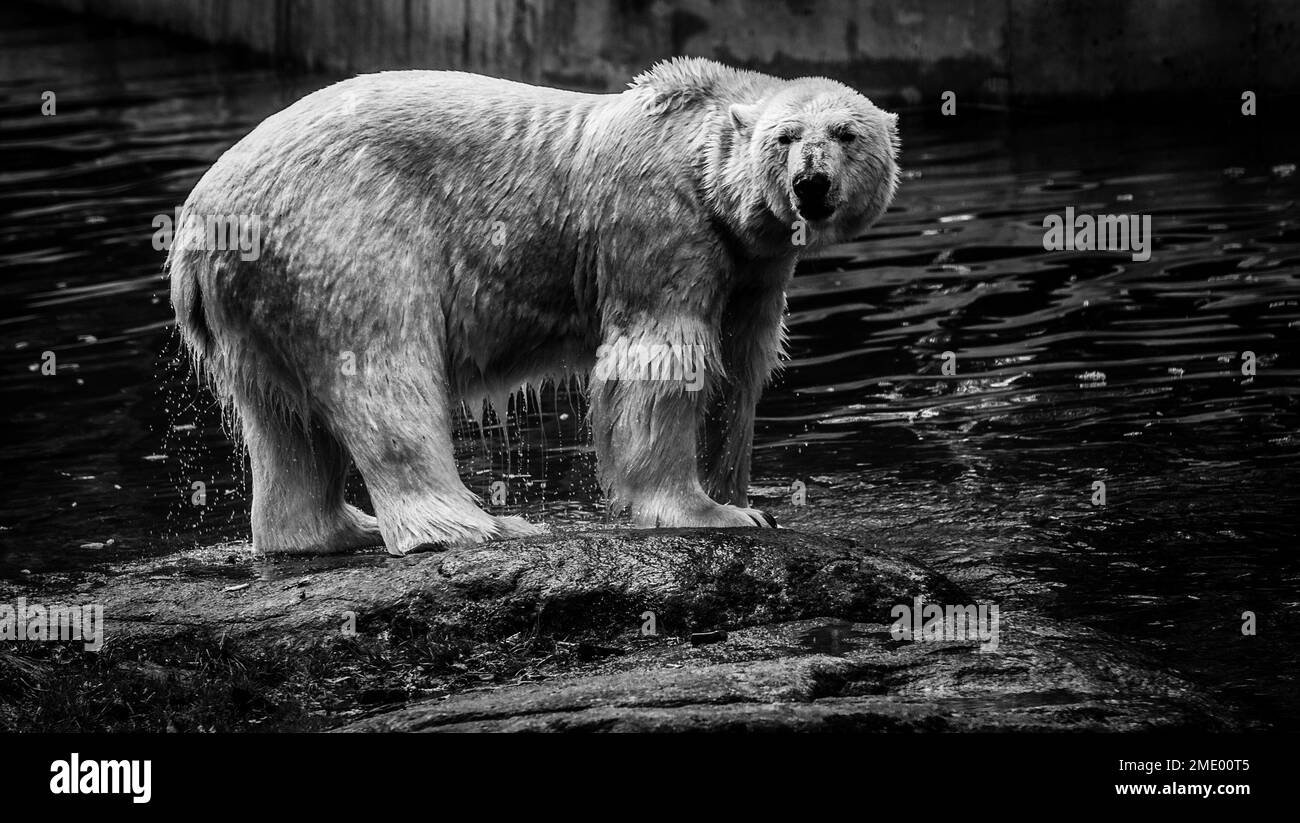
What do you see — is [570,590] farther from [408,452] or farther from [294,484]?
[294,484]

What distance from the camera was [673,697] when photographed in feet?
16.6

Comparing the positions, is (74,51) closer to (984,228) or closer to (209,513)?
(984,228)

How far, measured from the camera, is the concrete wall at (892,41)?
16.7 metres

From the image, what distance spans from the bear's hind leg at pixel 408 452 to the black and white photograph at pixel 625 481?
0.02m

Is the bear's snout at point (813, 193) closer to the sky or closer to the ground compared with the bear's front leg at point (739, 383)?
closer to the sky

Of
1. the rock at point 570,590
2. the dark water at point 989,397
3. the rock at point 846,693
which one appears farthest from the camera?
the dark water at point 989,397

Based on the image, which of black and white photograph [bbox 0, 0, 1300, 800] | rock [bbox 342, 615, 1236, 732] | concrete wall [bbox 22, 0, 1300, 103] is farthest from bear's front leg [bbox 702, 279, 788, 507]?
concrete wall [bbox 22, 0, 1300, 103]

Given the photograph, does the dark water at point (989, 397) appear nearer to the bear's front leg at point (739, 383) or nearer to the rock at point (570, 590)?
the bear's front leg at point (739, 383)

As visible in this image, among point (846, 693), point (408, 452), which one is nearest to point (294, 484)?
point (408, 452)

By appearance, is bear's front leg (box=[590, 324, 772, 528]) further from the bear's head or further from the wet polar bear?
the bear's head

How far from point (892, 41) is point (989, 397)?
347 inches

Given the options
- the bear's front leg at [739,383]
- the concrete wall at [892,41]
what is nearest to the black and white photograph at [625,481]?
the bear's front leg at [739,383]

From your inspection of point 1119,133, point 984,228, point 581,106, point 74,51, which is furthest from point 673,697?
point 74,51
